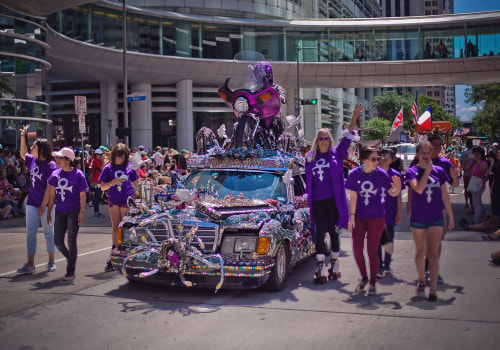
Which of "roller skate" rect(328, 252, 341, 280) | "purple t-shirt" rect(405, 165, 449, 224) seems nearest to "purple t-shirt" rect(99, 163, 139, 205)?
"roller skate" rect(328, 252, 341, 280)

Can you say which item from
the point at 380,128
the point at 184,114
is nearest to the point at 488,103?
the point at 380,128

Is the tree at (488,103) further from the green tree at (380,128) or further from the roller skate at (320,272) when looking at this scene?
the roller skate at (320,272)

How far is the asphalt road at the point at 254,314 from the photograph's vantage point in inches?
200

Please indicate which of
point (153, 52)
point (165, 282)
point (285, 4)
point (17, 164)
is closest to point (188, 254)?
point (165, 282)

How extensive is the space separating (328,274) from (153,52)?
100ft

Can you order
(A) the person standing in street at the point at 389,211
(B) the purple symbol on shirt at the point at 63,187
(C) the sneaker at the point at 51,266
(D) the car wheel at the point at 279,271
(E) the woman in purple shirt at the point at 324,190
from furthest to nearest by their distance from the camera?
(C) the sneaker at the point at 51,266
(B) the purple symbol on shirt at the point at 63,187
(A) the person standing in street at the point at 389,211
(E) the woman in purple shirt at the point at 324,190
(D) the car wheel at the point at 279,271

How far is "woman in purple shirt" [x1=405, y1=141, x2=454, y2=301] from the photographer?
20.7ft

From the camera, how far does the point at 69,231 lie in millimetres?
7906

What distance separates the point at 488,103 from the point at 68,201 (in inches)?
2109

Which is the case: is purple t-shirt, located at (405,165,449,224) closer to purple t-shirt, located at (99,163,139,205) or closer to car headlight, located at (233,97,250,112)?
car headlight, located at (233,97,250,112)

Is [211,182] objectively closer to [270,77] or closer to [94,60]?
[270,77]

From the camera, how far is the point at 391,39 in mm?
38750

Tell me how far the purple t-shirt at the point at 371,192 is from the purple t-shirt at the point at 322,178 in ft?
1.87

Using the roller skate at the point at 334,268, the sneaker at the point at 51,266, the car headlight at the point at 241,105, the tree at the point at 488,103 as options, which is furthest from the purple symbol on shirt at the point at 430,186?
the tree at the point at 488,103
